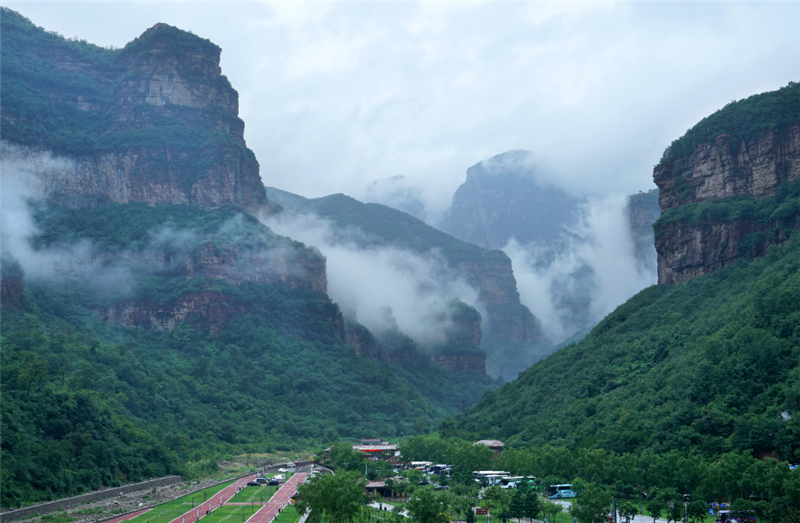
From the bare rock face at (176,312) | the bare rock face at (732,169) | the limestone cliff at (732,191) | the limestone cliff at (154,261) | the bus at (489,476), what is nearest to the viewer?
the bus at (489,476)

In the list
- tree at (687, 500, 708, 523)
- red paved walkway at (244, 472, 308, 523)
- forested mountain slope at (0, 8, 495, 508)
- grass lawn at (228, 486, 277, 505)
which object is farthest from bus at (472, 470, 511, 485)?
forested mountain slope at (0, 8, 495, 508)

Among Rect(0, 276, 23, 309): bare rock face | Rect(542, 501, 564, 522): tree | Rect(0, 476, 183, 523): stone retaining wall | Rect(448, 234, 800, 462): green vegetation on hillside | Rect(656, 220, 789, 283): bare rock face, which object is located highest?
Rect(656, 220, 789, 283): bare rock face

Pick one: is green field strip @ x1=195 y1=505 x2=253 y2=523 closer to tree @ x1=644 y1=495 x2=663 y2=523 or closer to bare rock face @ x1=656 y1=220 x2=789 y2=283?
tree @ x1=644 y1=495 x2=663 y2=523

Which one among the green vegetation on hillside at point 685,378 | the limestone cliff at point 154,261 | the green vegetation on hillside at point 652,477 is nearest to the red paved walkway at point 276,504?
the green vegetation on hillside at point 652,477

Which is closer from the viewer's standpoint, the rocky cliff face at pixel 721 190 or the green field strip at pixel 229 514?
the green field strip at pixel 229 514

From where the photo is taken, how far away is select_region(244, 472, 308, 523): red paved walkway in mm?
72562

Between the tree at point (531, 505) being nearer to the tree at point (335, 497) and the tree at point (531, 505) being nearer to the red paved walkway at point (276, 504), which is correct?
the tree at point (335, 497)

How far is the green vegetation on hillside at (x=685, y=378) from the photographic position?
7646cm

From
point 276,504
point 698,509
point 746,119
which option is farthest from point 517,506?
point 746,119

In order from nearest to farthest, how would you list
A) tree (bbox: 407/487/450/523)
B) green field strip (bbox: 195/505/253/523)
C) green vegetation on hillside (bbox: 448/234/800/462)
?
tree (bbox: 407/487/450/523)
green field strip (bbox: 195/505/253/523)
green vegetation on hillside (bbox: 448/234/800/462)

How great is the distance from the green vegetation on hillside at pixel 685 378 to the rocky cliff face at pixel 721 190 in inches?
120

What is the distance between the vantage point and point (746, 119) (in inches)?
4862

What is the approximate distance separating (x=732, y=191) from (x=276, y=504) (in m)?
79.2

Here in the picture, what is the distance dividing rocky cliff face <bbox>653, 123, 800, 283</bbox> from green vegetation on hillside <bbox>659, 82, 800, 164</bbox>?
95cm
